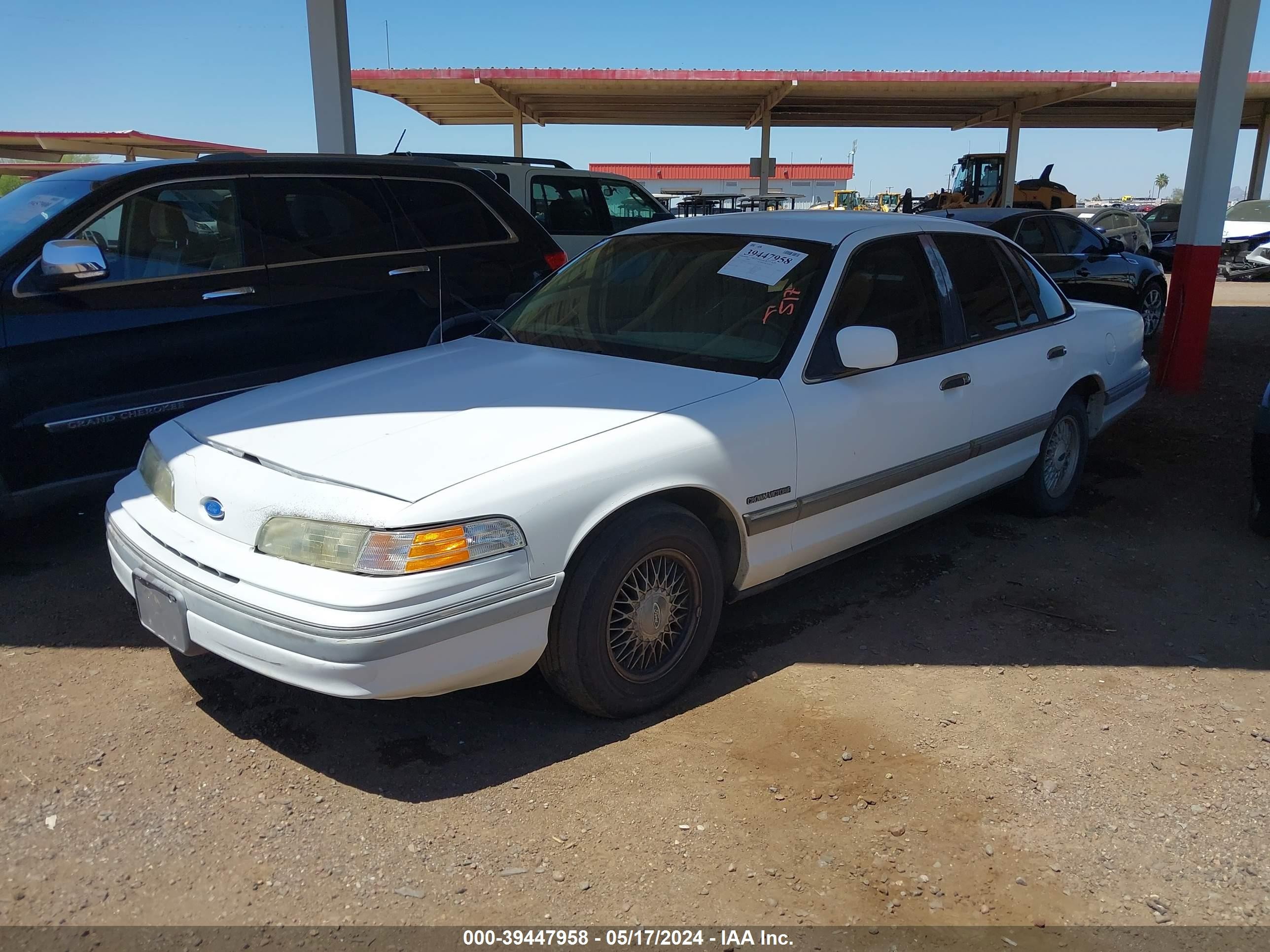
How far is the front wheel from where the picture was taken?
10.8 meters

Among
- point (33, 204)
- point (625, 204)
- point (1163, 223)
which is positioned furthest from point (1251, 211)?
point (33, 204)

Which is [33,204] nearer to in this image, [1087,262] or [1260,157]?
[1087,262]

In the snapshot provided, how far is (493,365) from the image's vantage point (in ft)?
12.4

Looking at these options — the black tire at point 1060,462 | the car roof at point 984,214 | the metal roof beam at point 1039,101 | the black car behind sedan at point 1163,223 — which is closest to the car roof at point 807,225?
the black tire at point 1060,462

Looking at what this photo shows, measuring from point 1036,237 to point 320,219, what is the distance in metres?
7.62

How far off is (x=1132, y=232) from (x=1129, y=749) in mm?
19185

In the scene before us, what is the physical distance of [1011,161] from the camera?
997 inches

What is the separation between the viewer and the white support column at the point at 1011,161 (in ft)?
82.0

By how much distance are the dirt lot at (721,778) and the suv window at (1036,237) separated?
620 centimetres

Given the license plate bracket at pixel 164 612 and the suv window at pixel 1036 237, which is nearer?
the license plate bracket at pixel 164 612

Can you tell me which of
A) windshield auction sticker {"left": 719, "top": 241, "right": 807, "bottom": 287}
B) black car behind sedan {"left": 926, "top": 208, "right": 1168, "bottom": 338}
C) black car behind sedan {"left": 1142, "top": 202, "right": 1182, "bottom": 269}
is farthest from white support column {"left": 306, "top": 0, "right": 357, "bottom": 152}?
black car behind sedan {"left": 1142, "top": 202, "right": 1182, "bottom": 269}

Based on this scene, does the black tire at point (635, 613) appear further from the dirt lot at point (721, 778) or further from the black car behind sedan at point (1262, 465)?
the black car behind sedan at point (1262, 465)

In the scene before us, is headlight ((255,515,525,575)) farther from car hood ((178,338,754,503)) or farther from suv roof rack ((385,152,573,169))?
suv roof rack ((385,152,573,169))

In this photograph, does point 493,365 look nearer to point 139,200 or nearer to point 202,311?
point 202,311
